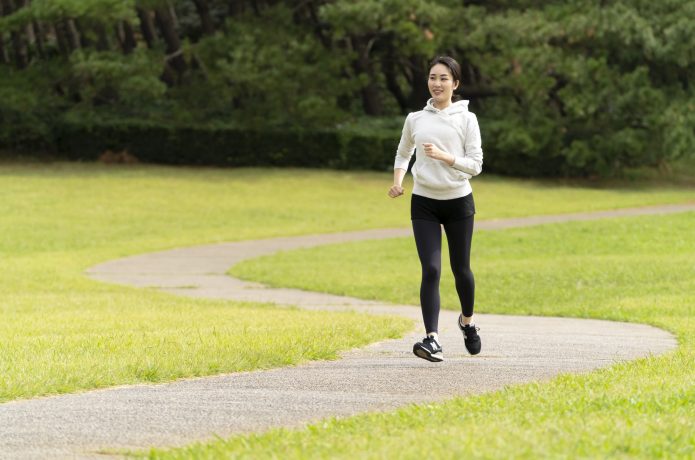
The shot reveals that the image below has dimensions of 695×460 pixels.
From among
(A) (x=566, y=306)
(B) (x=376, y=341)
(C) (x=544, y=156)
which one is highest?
(B) (x=376, y=341)

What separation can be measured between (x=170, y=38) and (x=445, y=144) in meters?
39.9

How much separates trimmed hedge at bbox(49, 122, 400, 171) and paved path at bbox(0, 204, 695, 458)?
3094 centimetres

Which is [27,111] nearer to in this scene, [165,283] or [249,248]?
[249,248]

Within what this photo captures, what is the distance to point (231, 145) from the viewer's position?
4428 cm

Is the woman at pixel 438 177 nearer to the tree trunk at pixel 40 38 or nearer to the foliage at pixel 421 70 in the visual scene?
the foliage at pixel 421 70

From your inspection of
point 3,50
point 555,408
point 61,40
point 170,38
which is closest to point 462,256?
point 555,408

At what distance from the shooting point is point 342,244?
26656 mm

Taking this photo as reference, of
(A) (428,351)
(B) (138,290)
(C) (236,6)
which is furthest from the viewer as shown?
(C) (236,6)

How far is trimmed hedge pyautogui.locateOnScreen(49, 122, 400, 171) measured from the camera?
43.9 m

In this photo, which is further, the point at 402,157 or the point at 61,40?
the point at 61,40

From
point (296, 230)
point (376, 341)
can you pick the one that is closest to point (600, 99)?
point (296, 230)

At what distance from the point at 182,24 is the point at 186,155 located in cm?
774

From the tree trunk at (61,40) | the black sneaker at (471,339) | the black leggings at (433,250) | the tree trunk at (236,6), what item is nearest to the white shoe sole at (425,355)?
the black leggings at (433,250)

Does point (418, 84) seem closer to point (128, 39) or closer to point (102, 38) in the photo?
point (128, 39)
